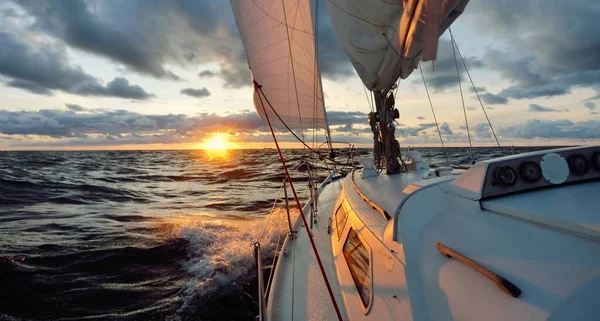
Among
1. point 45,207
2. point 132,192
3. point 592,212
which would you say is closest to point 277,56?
point 592,212

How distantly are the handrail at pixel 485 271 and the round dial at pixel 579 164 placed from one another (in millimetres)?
1191

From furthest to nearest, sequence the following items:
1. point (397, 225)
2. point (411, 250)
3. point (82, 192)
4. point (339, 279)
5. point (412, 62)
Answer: point (82, 192), point (412, 62), point (339, 279), point (397, 225), point (411, 250)

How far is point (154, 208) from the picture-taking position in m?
13.9

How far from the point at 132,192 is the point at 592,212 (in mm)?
19332

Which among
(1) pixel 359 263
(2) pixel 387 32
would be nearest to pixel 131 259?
(1) pixel 359 263

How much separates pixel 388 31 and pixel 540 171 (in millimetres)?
2165

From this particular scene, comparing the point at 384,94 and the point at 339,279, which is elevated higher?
the point at 384,94

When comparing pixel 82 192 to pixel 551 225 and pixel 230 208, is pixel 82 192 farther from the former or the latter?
pixel 551 225

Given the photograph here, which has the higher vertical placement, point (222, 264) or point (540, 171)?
point (540, 171)

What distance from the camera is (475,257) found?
199 cm

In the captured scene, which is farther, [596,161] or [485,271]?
[596,161]

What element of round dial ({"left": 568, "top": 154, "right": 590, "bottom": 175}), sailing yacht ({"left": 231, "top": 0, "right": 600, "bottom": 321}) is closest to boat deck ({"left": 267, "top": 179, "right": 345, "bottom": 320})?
sailing yacht ({"left": 231, "top": 0, "right": 600, "bottom": 321})

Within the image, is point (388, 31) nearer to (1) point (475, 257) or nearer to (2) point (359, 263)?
(2) point (359, 263)

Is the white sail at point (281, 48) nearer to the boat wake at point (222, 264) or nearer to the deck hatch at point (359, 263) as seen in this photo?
the boat wake at point (222, 264)
